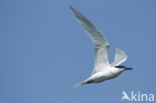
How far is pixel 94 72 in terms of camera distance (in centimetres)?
1228

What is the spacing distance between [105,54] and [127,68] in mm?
945

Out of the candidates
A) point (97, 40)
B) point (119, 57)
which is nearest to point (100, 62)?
point (97, 40)

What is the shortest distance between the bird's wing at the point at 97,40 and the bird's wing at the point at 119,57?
1573 mm

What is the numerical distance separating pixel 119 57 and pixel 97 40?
109 inches

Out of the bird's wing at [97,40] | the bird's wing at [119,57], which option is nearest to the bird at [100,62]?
the bird's wing at [97,40]

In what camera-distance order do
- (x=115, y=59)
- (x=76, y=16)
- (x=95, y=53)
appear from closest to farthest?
(x=76, y=16) < (x=95, y=53) < (x=115, y=59)

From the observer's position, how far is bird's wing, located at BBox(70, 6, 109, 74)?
437 inches

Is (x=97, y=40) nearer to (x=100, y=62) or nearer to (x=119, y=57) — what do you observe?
(x=100, y=62)

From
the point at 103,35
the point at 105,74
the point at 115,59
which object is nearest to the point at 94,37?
the point at 103,35

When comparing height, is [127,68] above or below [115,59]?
below

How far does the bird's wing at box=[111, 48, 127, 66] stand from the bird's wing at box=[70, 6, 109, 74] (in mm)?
1573

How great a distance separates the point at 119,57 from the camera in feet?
46.8

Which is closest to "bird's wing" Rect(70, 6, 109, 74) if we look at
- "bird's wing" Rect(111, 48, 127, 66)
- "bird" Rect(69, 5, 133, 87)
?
"bird" Rect(69, 5, 133, 87)

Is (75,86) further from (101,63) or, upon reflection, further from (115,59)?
(115,59)
